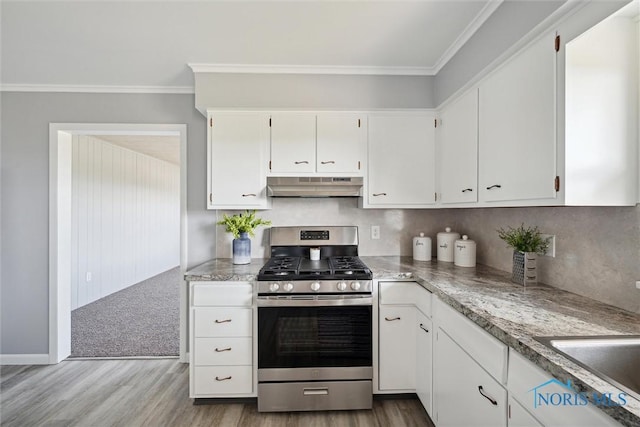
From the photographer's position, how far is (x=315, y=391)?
2031 millimetres

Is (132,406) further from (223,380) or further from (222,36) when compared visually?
(222,36)

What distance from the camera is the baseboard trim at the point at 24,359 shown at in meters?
2.72

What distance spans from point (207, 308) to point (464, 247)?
Result: 190cm

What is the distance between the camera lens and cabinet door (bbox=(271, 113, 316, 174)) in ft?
8.01

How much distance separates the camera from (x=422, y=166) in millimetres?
2518

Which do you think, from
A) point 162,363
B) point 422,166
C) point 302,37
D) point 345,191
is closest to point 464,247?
point 422,166

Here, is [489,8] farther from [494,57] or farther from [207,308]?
[207,308]

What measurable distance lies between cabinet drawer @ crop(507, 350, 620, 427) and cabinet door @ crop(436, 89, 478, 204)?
112cm

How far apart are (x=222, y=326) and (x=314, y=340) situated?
0.63m

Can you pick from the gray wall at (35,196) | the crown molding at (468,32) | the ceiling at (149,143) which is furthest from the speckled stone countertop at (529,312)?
the ceiling at (149,143)

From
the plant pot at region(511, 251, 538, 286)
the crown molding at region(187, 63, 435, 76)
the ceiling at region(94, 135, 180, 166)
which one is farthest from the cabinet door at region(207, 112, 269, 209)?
the ceiling at region(94, 135, 180, 166)

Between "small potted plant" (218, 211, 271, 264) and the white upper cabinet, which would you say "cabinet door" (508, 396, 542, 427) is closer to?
the white upper cabinet

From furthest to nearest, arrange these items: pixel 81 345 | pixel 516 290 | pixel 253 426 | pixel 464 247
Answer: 1. pixel 81 345
2. pixel 464 247
3. pixel 253 426
4. pixel 516 290

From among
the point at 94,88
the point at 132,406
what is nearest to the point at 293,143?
the point at 94,88
